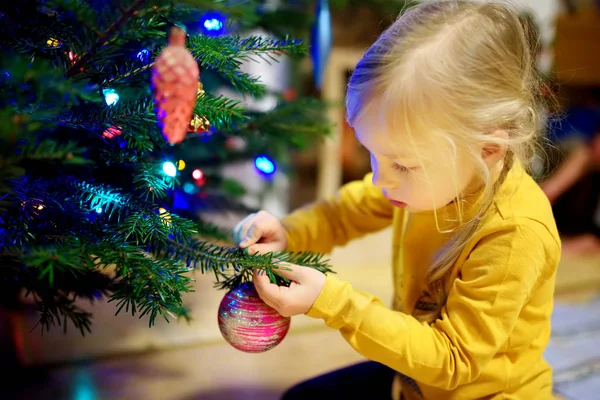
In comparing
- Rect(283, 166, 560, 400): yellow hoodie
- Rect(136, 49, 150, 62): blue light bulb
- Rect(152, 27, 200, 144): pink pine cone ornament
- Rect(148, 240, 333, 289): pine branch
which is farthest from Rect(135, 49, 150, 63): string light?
Rect(283, 166, 560, 400): yellow hoodie

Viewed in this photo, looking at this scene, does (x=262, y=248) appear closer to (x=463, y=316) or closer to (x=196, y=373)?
(x=463, y=316)

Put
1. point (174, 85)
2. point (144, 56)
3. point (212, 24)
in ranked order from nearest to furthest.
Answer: point (174, 85) → point (144, 56) → point (212, 24)

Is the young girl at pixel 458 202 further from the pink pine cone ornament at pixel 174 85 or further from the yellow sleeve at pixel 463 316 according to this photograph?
the pink pine cone ornament at pixel 174 85

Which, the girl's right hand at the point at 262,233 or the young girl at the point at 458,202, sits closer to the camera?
the young girl at the point at 458,202

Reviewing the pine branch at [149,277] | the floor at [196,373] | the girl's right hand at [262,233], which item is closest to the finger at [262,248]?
the girl's right hand at [262,233]

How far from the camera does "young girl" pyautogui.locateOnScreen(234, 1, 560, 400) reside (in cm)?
55

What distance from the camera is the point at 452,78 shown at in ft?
1.79

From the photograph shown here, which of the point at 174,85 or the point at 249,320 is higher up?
the point at 174,85

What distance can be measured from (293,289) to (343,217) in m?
0.27

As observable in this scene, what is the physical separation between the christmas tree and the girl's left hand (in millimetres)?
18

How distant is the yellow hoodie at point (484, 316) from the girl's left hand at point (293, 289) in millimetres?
11

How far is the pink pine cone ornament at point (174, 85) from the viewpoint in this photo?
1.46ft

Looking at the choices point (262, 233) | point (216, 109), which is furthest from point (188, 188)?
point (216, 109)

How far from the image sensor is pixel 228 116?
22.9 inches
